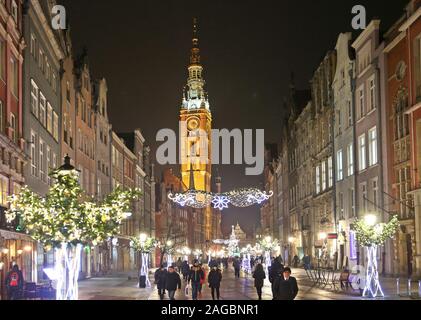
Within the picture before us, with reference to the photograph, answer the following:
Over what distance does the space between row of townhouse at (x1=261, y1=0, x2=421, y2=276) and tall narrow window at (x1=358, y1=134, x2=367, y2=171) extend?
0.23ft

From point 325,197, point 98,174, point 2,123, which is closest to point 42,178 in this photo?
point 2,123

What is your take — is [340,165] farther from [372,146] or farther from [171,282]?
[171,282]

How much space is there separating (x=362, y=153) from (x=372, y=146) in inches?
126

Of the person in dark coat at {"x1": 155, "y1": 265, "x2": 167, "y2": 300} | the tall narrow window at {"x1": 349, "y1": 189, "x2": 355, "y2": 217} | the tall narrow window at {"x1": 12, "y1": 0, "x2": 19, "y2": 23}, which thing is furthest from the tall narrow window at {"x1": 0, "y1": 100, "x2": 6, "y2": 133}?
the tall narrow window at {"x1": 349, "y1": 189, "x2": 355, "y2": 217}

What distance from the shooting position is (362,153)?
190 ft

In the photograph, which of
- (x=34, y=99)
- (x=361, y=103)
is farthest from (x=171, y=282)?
(x=361, y=103)

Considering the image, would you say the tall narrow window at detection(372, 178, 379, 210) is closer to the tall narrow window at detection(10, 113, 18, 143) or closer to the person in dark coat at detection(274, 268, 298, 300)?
the tall narrow window at detection(10, 113, 18, 143)

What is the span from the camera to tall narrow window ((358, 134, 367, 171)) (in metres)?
57.2

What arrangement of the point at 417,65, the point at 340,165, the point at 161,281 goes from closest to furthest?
the point at 161,281, the point at 417,65, the point at 340,165

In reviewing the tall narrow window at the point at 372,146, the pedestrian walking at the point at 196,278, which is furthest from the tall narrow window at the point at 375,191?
the pedestrian walking at the point at 196,278

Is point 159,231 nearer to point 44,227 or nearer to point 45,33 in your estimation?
point 45,33

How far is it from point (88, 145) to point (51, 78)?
17.0 metres

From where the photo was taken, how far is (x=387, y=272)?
50.5 meters

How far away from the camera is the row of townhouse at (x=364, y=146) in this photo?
4547 centimetres
